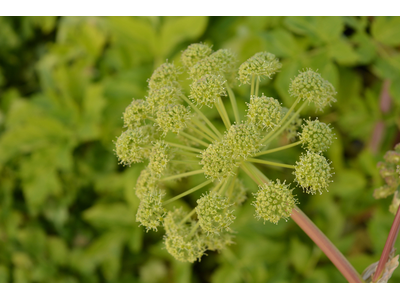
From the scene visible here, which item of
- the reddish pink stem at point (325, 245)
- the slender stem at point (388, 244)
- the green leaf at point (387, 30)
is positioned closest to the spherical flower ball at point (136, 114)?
the reddish pink stem at point (325, 245)

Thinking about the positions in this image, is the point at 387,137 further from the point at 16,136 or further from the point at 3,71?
the point at 3,71

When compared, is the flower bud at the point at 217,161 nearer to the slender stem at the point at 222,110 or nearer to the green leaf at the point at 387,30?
the slender stem at the point at 222,110

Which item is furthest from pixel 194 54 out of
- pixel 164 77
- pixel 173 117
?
pixel 173 117

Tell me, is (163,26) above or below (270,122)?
above

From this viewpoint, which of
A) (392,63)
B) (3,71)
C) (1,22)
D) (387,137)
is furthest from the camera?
(3,71)

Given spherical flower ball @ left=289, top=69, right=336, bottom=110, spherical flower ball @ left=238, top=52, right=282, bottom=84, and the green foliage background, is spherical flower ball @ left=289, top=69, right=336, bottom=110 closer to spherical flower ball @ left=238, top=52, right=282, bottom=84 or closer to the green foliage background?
spherical flower ball @ left=238, top=52, right=282, bottom=84

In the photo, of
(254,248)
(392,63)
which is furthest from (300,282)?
(392,63)

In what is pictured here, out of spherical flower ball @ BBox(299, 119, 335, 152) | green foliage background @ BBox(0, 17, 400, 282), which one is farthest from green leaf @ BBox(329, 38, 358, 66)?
spherical flower ball @ BBox(299, 119, 335, 152)
